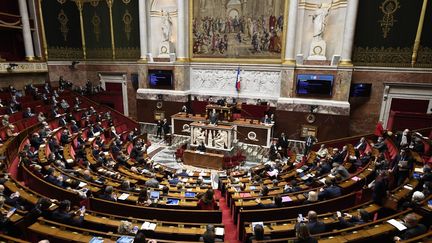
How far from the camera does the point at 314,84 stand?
14.7m

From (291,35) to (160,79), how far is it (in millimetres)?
9128

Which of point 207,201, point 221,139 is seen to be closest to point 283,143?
point 221,139

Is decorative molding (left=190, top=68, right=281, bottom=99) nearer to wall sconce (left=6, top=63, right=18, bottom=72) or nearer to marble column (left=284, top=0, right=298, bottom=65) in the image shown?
marble column (left=284, top=0, right=298, bottom=65)

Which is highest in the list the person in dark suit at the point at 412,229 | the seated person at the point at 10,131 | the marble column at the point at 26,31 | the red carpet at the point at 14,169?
the marble column at the point at 26,31

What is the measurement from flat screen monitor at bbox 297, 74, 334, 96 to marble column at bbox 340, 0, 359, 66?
3.98 ft

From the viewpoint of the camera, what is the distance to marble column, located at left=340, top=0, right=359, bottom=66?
44.4 ft

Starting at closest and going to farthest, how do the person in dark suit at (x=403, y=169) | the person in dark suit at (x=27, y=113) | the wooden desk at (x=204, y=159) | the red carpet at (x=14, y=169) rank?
1. the person in dark suit at (x=403, y=169)
2. the red carpet at (x=14, y=169)
3. the wooden desk at (x=204, y=159)
4. the person in dark suit at (x=27, y=113)

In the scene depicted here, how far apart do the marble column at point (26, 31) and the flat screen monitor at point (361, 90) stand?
2078 cm

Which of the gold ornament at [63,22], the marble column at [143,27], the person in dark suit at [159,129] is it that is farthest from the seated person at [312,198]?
the gold ornament at [63,22]

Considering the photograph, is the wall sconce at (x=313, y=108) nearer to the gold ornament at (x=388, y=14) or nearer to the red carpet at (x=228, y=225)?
the gold ornament at (x=388, y=14)

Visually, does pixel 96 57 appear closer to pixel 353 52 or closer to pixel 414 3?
pixel 353 52

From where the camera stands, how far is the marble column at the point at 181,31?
55.7 feet

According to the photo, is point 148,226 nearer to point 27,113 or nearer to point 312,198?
point 312,198

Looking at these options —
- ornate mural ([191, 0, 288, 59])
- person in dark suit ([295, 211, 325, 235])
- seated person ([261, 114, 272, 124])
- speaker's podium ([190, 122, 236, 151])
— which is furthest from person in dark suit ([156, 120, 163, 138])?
person in dark suit ([295, 211, 325, 235])
